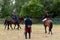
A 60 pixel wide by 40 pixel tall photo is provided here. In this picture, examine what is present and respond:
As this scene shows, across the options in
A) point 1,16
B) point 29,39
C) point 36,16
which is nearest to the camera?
point 29,39

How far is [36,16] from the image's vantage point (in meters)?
60.4

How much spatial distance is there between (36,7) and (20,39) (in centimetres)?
4409

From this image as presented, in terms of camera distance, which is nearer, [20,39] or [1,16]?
[20,39]

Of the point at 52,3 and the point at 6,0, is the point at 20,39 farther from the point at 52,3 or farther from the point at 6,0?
the point at 6,0

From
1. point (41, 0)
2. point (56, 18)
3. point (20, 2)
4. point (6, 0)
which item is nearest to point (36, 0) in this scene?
point (41, 0)

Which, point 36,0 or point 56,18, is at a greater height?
point 36,0

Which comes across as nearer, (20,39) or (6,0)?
(20,39)

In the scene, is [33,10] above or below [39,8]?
below

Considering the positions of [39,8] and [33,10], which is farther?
[39,8]

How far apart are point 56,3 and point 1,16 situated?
16.6m

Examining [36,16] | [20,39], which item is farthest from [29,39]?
[36,16]

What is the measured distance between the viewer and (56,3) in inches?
2499

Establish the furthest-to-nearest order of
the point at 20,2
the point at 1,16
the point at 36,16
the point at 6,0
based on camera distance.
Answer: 1. the point at 20,2
2. the point at 6,0
3. the point at 1,16
4. the point at 36,16

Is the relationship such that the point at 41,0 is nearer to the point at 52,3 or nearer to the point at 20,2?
the point at 52,3
